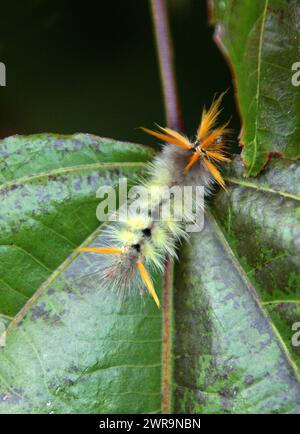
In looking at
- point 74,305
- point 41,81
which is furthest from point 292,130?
point 41,81

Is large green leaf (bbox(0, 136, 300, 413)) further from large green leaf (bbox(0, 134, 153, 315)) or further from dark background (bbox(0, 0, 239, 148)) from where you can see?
dark background (bbox(0, 0, 239, 148))

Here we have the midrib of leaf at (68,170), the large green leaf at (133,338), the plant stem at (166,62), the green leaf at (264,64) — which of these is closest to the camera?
the green leaf at (264,64)

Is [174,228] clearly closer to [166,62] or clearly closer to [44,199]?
[44,199]

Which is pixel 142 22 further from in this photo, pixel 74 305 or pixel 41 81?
pixel 74 305

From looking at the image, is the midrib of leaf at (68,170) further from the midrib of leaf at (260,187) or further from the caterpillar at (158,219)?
the midrib of leaf at (260,187)

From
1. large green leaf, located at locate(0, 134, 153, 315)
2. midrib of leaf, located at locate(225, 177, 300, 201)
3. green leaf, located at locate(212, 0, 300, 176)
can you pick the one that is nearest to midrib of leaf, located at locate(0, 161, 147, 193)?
large green leaf, located at locate(0, 134, 153, 315)

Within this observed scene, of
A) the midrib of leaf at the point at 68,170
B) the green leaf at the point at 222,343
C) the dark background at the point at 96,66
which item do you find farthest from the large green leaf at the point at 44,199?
the dark background at the point at 96,66
